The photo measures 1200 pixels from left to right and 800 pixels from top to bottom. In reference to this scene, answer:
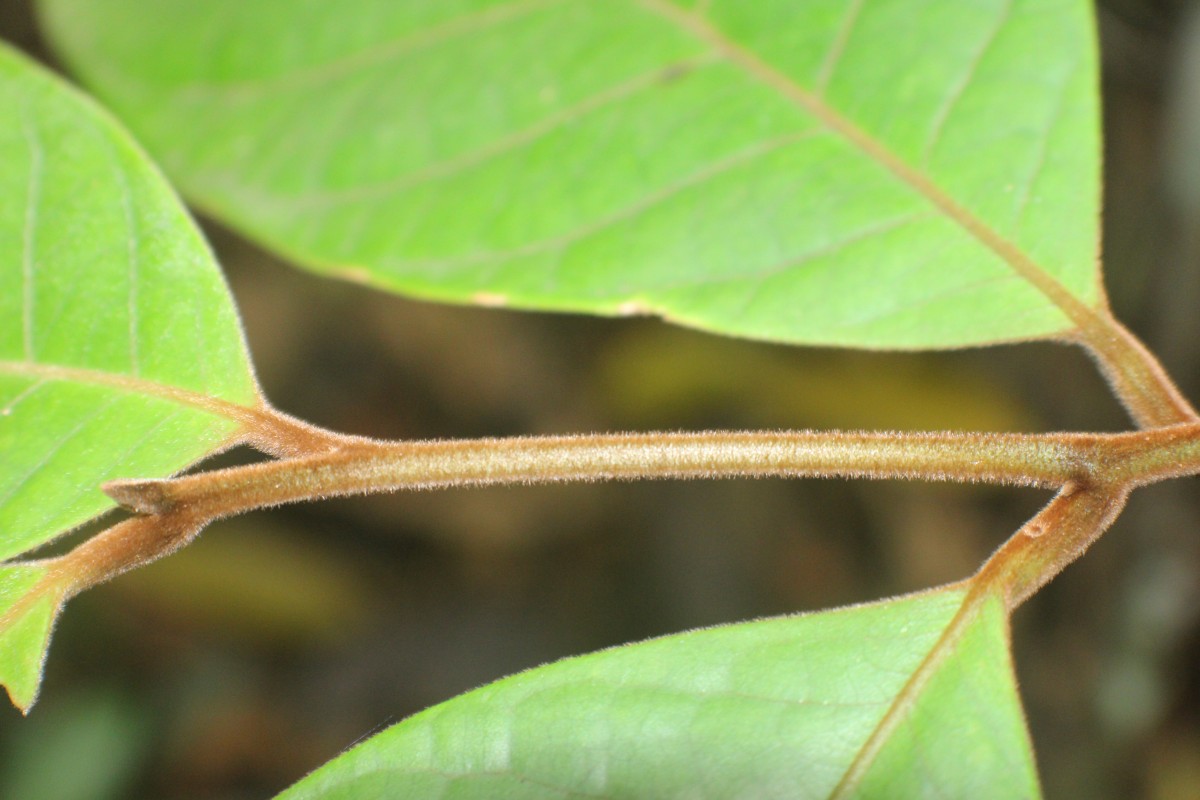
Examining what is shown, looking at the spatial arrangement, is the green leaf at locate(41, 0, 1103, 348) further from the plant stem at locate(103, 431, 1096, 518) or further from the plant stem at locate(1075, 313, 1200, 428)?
the plant stem at locate(103, 431, 1096, 518)

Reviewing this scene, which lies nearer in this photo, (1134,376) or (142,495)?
(142,495)

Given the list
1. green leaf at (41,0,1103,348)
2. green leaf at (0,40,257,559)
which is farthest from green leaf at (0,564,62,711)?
green leaf at (41,0,1103,348)

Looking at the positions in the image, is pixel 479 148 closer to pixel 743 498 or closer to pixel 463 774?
pixel 463 774

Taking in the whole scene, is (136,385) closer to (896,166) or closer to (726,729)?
(726,729)

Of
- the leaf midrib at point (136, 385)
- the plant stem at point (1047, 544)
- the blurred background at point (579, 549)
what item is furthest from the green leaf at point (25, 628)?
the blurred background at point (579, 549)

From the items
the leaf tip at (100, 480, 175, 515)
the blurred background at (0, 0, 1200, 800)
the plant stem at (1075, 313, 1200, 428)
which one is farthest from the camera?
the blurred background at (0, 0, 1200, 800)

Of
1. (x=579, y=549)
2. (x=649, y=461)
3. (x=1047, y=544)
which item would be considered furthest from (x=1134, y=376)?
(x=579, y=549)
